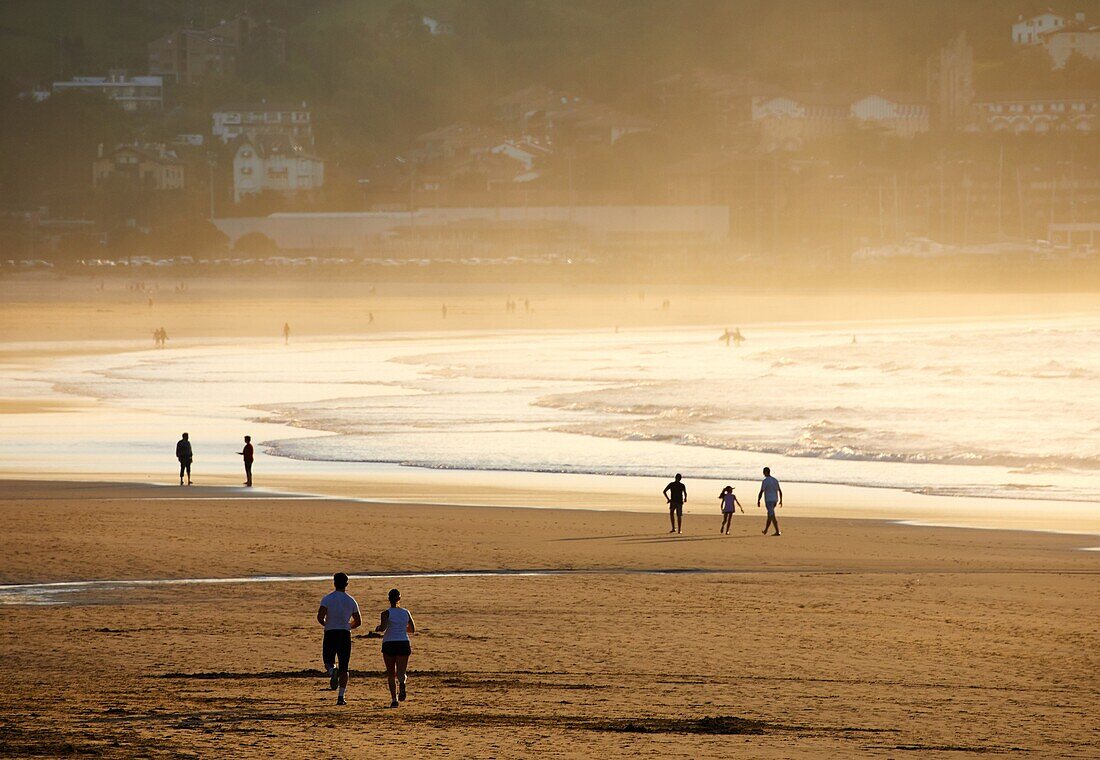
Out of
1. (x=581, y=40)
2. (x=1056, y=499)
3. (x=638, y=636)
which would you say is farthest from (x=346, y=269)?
(x=581, y=40)

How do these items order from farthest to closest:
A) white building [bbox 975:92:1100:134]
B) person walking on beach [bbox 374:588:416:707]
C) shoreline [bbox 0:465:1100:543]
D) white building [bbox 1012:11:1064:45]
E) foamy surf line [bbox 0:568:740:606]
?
white building [bbox 1012:11:1064:45], white building [bbox 975:92:1100:134], shoreline [bbox 0:465:1100:543], foamy surf line [bbox 0:568:740:606], person walking on beach [bbox 374:588:416:707]

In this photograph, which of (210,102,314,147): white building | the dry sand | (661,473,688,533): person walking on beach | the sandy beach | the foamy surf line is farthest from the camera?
(210,102,314,147): white building

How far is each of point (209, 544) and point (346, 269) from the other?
73698mm

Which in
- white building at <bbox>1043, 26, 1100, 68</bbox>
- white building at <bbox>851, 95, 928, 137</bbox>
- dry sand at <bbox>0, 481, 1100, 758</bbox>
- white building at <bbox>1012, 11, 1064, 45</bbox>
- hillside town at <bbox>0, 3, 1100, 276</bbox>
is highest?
white building at <bbox>1012, 11, 1064, 45</bbox>

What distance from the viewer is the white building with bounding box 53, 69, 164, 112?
153 metres

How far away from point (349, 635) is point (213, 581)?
4693 millimetres

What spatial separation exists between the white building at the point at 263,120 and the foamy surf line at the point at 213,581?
11931 cm

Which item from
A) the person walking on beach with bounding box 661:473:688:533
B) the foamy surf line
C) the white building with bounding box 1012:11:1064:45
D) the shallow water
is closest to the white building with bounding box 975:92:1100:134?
the white building with bounding box 1012:11:1064:45

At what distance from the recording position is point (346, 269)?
3497 inches

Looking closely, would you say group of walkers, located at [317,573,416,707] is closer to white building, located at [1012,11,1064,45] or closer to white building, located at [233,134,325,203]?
white building, located at [233,134,325,203]

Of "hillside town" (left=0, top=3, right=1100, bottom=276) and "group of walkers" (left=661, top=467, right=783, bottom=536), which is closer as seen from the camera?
"group of walkers" (left=661, top=467, right=783, bottom=536)

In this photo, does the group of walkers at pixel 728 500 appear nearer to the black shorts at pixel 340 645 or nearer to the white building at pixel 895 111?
the black shorts at pixel 340 645

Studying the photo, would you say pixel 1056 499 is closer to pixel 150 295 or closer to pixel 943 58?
pixel 150 295

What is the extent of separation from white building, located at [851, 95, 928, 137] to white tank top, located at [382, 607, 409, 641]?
465 feet
